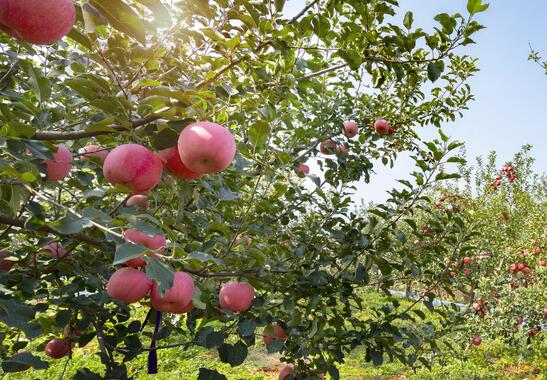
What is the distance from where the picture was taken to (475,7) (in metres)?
1.77

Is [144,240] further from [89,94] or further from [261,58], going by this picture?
[261,58]

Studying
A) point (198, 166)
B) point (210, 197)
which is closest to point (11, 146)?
point (198, 166)

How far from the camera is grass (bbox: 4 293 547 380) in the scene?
5.61 metres

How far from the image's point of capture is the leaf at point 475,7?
1756mm

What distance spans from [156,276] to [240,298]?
48.8 inches

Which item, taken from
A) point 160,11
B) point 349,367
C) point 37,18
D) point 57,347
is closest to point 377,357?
point 57,347

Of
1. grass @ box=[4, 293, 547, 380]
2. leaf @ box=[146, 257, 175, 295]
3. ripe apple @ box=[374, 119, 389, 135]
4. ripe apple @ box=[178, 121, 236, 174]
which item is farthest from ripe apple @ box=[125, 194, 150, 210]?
grass @ box=[4, 293, 547, 380]

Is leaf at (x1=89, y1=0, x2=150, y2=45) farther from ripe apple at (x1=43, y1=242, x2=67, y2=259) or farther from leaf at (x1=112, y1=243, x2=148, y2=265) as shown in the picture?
ripe apple at (x1=43, y1=242, x2=67, y2=259)

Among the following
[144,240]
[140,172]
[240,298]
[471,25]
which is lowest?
[240,298]

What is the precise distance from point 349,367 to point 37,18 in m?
6.42

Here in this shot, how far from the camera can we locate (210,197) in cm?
229

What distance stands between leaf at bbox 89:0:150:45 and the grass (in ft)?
16.8

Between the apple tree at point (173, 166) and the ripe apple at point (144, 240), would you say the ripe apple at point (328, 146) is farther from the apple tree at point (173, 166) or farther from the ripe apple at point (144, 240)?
the ripe apple at point (144, 240)

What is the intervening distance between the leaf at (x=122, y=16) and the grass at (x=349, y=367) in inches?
202
